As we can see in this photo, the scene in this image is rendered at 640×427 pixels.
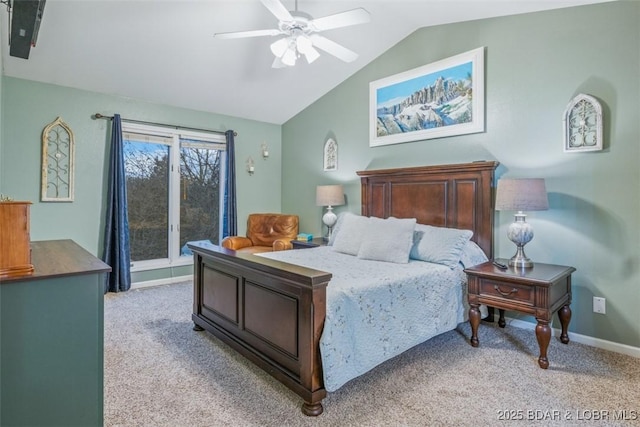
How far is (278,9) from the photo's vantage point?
244cm

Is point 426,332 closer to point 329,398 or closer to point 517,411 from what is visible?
point 517,411

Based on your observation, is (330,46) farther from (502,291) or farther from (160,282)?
(160,282)

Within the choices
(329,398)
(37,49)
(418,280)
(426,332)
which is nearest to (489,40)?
(418,280)

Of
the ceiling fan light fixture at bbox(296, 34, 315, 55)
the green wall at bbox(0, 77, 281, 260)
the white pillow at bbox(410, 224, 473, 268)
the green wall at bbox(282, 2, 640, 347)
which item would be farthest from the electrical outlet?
the green wall at bbox(0, 77, 281, 260)

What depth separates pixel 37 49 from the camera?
343cm

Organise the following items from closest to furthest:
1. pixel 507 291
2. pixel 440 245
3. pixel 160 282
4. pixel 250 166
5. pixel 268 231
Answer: pixel 507 291 < pixel 440 245 < pixel 160 282 < pixel 268 231 < pixel 250 166

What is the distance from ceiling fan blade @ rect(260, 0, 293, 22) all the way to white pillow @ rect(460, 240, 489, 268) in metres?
2.34

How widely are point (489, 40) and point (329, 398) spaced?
345cm

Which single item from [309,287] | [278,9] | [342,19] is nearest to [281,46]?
[278,9]

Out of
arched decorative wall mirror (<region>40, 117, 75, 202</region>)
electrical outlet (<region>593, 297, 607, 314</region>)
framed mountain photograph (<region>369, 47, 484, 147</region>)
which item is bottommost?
electrical outlet (<region>593, 297, 607, 314</region>)

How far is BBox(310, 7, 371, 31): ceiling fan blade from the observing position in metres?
2.46

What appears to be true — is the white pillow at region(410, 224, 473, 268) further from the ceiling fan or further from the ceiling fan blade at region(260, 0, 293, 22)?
the ceiling fan blade at region(260, 0, 293, 22)

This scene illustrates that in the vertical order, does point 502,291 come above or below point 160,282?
above

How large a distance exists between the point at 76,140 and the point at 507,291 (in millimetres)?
4766
